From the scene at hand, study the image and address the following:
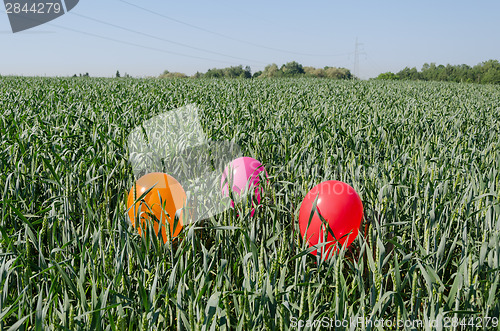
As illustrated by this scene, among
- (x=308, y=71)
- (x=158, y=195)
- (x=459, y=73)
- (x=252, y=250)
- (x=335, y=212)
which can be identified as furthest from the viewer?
(x=308, y=71)

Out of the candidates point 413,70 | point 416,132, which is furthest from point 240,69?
point 416,132

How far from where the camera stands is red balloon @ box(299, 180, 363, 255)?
2.35 metres

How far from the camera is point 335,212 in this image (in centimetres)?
236

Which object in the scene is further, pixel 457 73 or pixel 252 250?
pixel 457 73

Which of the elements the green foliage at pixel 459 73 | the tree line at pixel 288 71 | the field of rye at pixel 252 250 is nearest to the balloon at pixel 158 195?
the field of rye at pixel 252 250

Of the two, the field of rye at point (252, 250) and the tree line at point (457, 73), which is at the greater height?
the tree line at point (457, 73)

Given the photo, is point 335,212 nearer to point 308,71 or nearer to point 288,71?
point 288,71

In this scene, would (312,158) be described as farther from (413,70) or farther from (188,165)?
(413,70)

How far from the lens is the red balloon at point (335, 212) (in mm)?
2354

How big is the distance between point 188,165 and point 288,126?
1965mm

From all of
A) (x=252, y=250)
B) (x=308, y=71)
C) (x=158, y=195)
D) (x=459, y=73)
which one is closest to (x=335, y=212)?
(x=252, y=250)

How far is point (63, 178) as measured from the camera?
294 cm

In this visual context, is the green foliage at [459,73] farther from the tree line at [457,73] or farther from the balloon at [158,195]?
the balloon at [158,195]

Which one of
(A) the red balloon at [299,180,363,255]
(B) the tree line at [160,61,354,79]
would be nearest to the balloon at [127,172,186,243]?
(A) the red balloon at [299,180,363,255]
